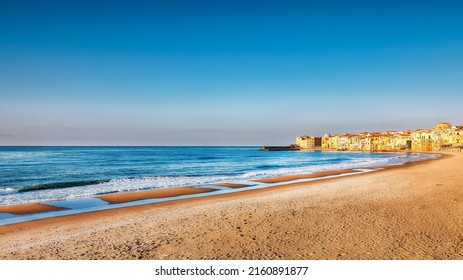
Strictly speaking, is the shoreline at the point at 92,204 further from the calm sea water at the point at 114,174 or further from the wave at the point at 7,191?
the wave at the point at 7,191

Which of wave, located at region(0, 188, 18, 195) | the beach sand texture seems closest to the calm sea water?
wave, located at region(0, 188, 18, 195)

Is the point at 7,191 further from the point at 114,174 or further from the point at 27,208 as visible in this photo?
the point at 114,174

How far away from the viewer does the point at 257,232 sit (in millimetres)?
7516

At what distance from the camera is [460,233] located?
710cm

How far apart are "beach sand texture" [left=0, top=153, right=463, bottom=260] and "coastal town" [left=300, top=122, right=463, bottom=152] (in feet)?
→ 296

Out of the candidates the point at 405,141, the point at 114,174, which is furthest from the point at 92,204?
the point at 405,141

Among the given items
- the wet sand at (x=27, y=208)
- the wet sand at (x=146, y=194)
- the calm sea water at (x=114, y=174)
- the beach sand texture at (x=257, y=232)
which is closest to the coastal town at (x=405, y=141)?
the calm sea water at (x=114, y=174)

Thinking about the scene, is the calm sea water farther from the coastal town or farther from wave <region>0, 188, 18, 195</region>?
the coastal town

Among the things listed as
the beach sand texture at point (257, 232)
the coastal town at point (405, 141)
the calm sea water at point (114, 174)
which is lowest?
the calm sea water at point (114, 174)

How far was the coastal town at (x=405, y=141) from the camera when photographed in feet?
315

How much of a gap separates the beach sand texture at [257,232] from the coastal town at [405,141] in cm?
9008

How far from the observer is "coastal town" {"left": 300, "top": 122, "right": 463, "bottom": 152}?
96044 mm
